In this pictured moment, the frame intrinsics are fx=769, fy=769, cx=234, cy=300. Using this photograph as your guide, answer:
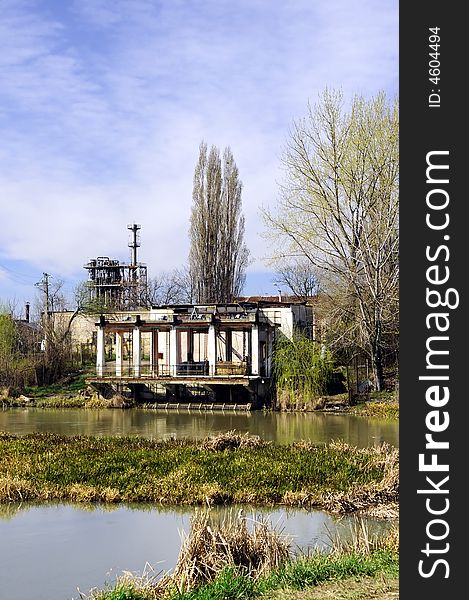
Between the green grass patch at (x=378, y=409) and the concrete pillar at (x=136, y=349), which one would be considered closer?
the green grass patch at (x=378, y=409)

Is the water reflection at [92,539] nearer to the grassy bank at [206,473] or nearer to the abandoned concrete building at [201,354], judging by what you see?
the grassy bank at [206,473]

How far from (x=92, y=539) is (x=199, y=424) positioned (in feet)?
45.1

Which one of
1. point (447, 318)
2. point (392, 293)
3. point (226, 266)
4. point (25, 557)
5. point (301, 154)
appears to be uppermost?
point (301, 154)

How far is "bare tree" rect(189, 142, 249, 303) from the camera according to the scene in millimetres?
41094

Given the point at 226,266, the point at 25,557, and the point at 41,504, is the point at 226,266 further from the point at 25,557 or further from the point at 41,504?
the point at 25,557

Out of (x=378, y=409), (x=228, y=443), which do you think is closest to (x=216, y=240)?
(x=378, y=409)

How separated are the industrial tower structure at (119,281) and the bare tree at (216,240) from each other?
11244 millimetres

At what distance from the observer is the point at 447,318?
4066mm

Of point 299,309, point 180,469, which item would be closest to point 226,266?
point 299,309

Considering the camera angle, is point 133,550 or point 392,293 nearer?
point 133,550

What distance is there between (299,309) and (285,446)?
683 inches

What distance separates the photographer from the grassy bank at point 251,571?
6629 millimetres

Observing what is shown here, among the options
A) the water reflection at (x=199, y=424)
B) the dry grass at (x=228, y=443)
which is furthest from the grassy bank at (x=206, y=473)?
the water reflection at (x=199, y=424)

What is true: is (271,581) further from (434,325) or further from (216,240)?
(216,240)
